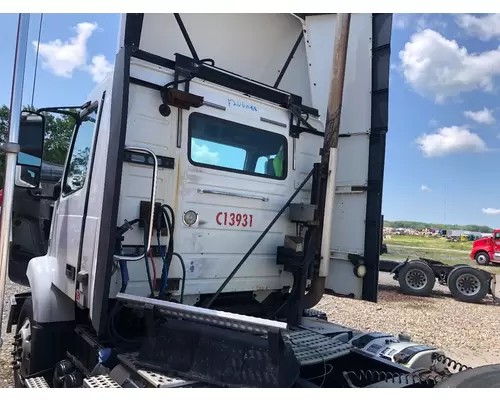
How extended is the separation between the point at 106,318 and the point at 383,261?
1193 cm

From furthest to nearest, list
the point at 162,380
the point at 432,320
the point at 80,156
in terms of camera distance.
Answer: the point at 432,320
the point at 80,156
the point at 162,380

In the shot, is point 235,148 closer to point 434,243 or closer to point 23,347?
point 23,347

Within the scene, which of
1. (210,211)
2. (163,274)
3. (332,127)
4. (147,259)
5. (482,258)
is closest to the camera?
(147,259)

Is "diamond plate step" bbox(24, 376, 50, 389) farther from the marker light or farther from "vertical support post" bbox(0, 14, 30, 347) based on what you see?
the marker light

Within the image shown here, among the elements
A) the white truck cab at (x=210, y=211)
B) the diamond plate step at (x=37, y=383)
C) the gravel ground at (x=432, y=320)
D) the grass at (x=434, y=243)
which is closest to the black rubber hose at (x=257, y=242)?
the white truck cab at (x=210, y=211)

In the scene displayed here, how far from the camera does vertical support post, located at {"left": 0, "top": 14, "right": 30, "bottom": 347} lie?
2047mm

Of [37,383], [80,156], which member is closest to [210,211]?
[80,156]

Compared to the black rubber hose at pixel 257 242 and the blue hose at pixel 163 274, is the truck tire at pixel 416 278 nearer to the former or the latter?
the black rubber hose at pixel 257 242

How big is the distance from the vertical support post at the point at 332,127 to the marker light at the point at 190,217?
1113 millimetres

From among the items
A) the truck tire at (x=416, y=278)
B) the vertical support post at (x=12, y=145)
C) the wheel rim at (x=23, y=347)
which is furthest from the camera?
the truck tire at (x=416, y=278)

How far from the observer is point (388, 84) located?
12.1 feet

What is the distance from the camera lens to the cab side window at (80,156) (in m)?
3.26

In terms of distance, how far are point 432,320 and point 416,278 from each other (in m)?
3.38

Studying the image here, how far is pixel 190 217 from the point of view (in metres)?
3.12
